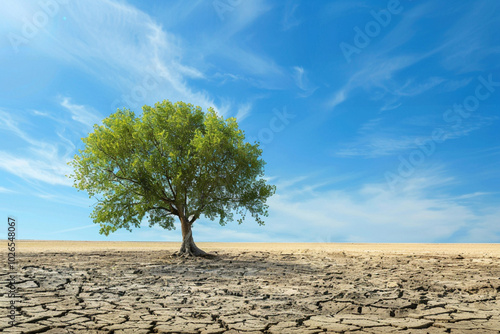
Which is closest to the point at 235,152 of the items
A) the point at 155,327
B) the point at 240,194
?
the point at 240,194

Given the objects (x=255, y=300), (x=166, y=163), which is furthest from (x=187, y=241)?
(x=255, y=300)

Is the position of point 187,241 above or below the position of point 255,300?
above

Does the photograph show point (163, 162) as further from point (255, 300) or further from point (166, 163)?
point (255, 300)

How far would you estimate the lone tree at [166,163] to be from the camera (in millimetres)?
20625

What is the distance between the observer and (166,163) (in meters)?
20.9

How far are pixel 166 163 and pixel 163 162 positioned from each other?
27 cm

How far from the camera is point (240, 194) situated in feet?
74.9

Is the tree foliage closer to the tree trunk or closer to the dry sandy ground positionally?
the tree trunk

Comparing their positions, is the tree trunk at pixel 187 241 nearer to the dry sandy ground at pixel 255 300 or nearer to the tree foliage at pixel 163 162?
the tree foliage at pixel 163 162

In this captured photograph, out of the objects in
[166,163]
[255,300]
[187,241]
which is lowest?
[255,300]

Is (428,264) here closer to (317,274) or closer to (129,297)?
(317,274)

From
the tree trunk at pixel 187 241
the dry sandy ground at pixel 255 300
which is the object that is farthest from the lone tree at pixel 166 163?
the dry sandy ground at pixel 255 300

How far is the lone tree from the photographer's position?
67.7 feet

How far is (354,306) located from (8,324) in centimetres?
711
